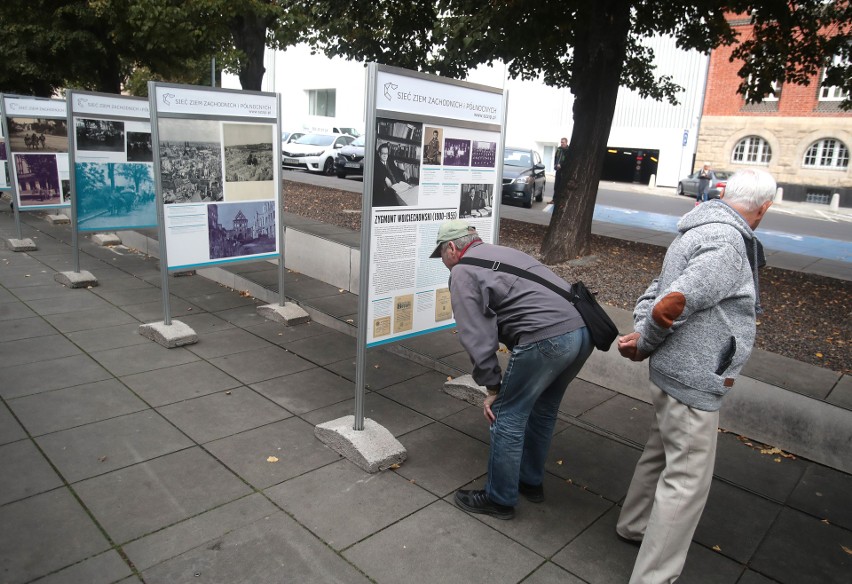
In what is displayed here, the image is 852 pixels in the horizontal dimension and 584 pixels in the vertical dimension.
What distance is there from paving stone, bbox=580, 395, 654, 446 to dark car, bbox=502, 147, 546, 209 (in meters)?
11.7

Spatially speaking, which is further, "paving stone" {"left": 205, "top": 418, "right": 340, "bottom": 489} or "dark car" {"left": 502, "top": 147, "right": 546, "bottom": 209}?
"dark car" {"left": 502, "top": 147, "right": 546, "bottom": 209}

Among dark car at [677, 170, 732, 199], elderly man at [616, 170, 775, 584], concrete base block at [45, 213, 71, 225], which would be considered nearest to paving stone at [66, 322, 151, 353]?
elderly man at [616, 170, 775, 584]

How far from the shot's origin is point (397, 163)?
3.99 m

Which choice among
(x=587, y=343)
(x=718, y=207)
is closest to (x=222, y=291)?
(x=587, y=343)

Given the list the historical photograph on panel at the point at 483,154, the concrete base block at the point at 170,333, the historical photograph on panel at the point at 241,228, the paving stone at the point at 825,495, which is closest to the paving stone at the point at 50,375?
the concrete base block at the point at 170,333

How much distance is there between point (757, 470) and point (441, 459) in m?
2.04

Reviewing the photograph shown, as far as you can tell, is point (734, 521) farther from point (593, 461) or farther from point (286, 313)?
point (286, 313)

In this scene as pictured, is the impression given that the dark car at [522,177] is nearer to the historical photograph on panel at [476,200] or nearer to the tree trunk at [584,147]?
the tree trunk at [584,147]

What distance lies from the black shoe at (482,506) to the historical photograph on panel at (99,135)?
21.2 ft

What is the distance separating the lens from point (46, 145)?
10055mm

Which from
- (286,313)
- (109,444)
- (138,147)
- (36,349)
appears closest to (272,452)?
(109,444)

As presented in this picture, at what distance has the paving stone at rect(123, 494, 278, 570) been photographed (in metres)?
3.04

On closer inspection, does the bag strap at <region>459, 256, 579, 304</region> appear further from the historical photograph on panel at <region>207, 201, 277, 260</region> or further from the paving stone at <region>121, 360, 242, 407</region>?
the historical photograph on panel at <region>207, 201, 277, 260</region>

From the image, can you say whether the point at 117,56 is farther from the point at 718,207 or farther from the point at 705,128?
the point at 705,128
